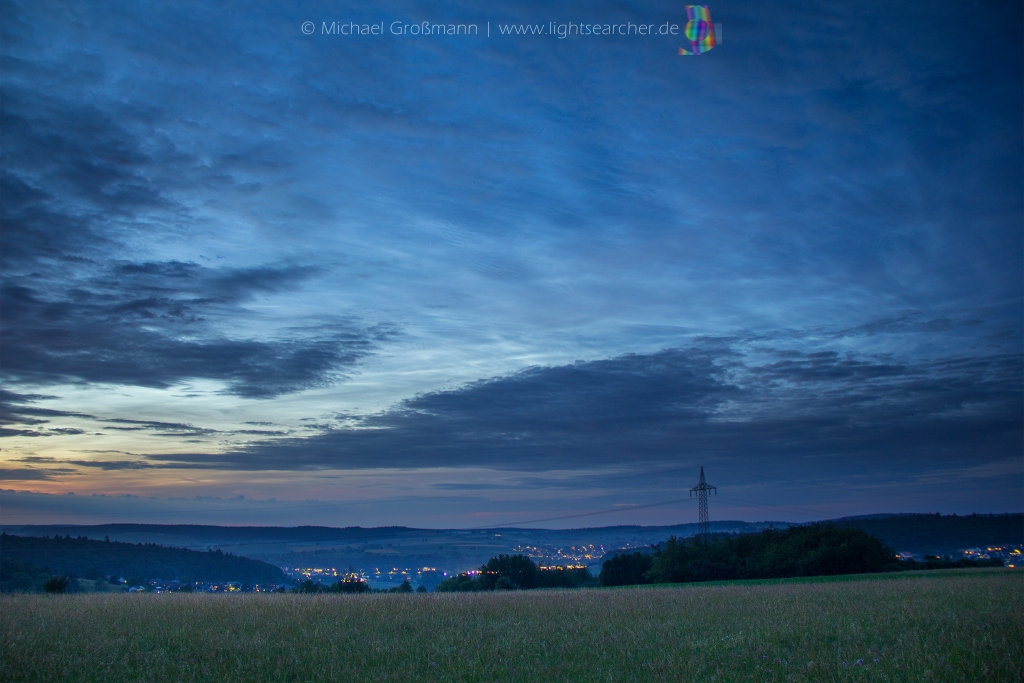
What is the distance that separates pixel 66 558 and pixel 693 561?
245ft

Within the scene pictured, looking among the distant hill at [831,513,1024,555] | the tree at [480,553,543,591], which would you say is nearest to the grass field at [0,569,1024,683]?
the tree at [480,553,543,591]

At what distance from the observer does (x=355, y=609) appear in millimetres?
22469

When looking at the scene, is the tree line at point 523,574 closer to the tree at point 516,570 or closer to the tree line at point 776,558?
the tree at point 516,570

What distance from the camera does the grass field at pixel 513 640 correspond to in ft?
41.2

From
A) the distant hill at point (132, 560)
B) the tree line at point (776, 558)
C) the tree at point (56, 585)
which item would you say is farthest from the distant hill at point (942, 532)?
the tree at point (56, 585)

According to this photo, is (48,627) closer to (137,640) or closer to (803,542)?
(137,640)

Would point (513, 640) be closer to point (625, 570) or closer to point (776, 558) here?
point (776, 558)

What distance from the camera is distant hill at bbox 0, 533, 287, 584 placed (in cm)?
7744

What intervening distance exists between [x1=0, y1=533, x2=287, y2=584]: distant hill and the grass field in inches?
2539

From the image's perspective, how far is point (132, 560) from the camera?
89062mm

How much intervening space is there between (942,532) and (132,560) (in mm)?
173010

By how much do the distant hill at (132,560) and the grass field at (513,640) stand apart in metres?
64.5

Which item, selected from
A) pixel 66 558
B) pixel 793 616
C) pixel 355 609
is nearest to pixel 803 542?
pixel 793 616

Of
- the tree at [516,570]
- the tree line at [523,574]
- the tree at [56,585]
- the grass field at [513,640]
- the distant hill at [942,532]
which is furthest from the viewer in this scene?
the distant hill at [942,532]
